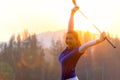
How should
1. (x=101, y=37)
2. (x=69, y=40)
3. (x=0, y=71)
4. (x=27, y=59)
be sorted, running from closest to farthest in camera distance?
(x=101, y=37) < (x=69, y=40) < (x=0, y=71) < (x=27, y=59)

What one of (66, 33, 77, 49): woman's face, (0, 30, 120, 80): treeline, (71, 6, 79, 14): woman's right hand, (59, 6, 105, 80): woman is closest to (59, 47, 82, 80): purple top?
(59, 6, 105, 80): woman

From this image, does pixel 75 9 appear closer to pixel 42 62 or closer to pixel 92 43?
pixel 92 43

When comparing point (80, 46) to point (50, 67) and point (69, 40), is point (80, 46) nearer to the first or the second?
point (69, 40)

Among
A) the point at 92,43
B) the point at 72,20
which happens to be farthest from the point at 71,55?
the point at 72,20

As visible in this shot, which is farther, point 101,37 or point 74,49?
point 74,49

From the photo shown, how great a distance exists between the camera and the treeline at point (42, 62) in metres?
97.6

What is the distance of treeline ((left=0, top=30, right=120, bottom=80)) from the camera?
320ft

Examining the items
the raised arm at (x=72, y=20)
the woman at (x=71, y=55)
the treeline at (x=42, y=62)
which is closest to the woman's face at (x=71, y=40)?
the woman at (x=71, y=55)

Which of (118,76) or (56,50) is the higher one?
(56,50)

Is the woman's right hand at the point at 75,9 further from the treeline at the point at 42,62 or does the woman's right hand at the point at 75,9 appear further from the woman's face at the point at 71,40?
the treeline at the point at 42,62

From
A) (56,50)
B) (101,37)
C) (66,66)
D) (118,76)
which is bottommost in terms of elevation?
(118,76)

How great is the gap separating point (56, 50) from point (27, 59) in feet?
48.1

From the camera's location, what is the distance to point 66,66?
8922mm

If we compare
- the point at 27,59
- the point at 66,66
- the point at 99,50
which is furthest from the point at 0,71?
the point at 66,66
